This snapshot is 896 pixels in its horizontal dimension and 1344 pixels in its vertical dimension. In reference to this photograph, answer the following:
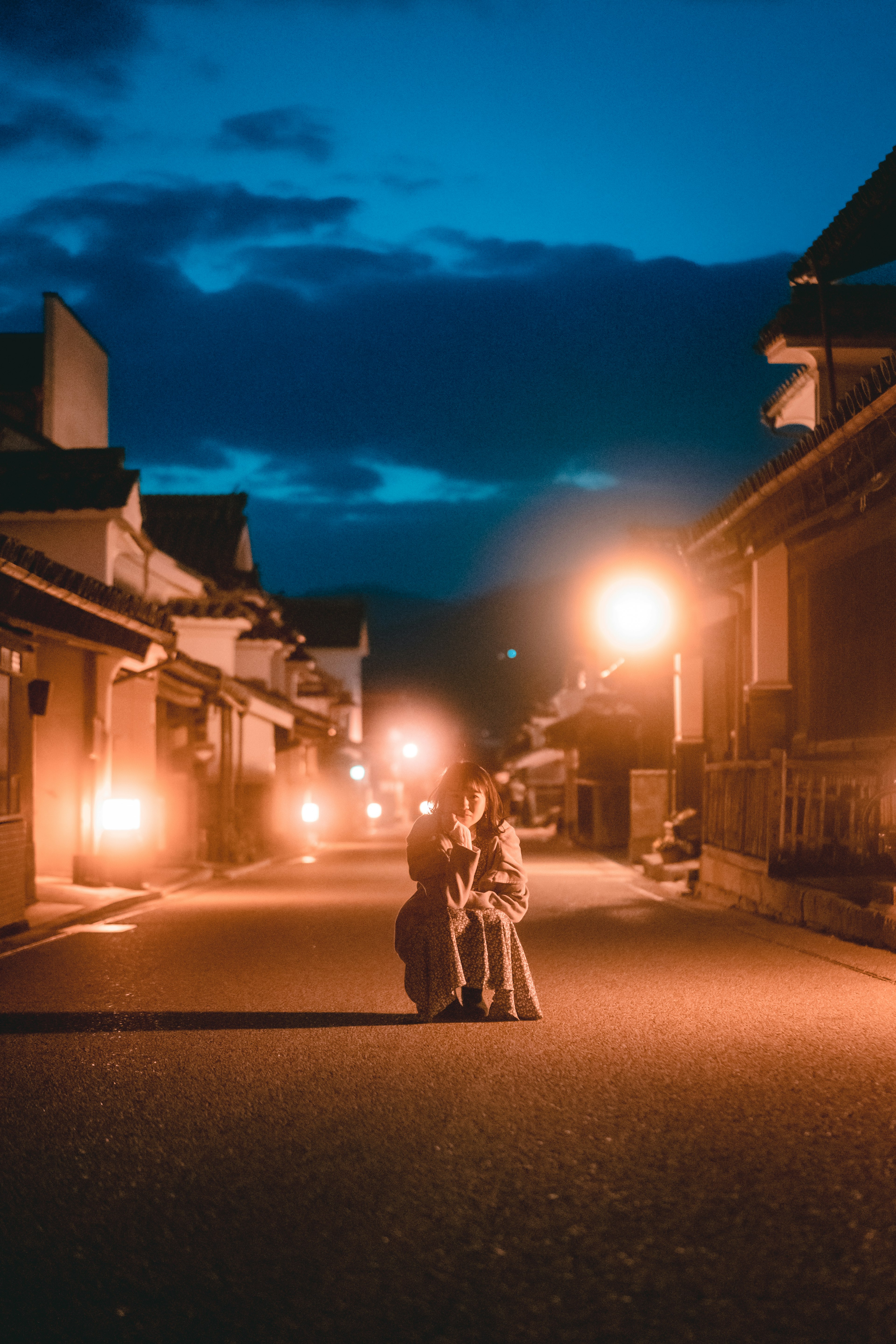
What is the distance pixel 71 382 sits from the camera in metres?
30.1

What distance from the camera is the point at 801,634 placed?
19.7 meters

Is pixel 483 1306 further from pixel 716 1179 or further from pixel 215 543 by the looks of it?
pixel 215 543

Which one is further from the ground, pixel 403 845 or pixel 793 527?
pixel 793 527

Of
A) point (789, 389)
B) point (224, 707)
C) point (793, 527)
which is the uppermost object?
point (789, 389)

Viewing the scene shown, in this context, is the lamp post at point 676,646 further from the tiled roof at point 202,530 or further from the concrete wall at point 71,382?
the tiled roof at point 202,530

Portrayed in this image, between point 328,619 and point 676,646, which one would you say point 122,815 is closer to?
point 676,646

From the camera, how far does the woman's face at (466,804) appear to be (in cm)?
909

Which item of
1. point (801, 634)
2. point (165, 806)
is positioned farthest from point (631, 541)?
point (165, 806)

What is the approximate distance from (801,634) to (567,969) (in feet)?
30.8

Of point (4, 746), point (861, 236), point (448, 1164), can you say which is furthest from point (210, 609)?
point (448, 1164)

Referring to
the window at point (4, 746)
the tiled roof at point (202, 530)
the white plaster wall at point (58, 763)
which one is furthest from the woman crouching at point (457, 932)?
the tiled roof at point (202, 530)

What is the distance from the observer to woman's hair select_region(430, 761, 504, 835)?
9164 mm

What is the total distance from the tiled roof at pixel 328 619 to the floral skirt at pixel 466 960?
68870mm

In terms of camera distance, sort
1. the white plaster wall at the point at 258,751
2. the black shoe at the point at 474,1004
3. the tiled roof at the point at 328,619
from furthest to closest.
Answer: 1. the tiled roof at the point at 328,619
2. the white plaster wall at the point at 258,751
3. the black shoe at the point at 474,1004
